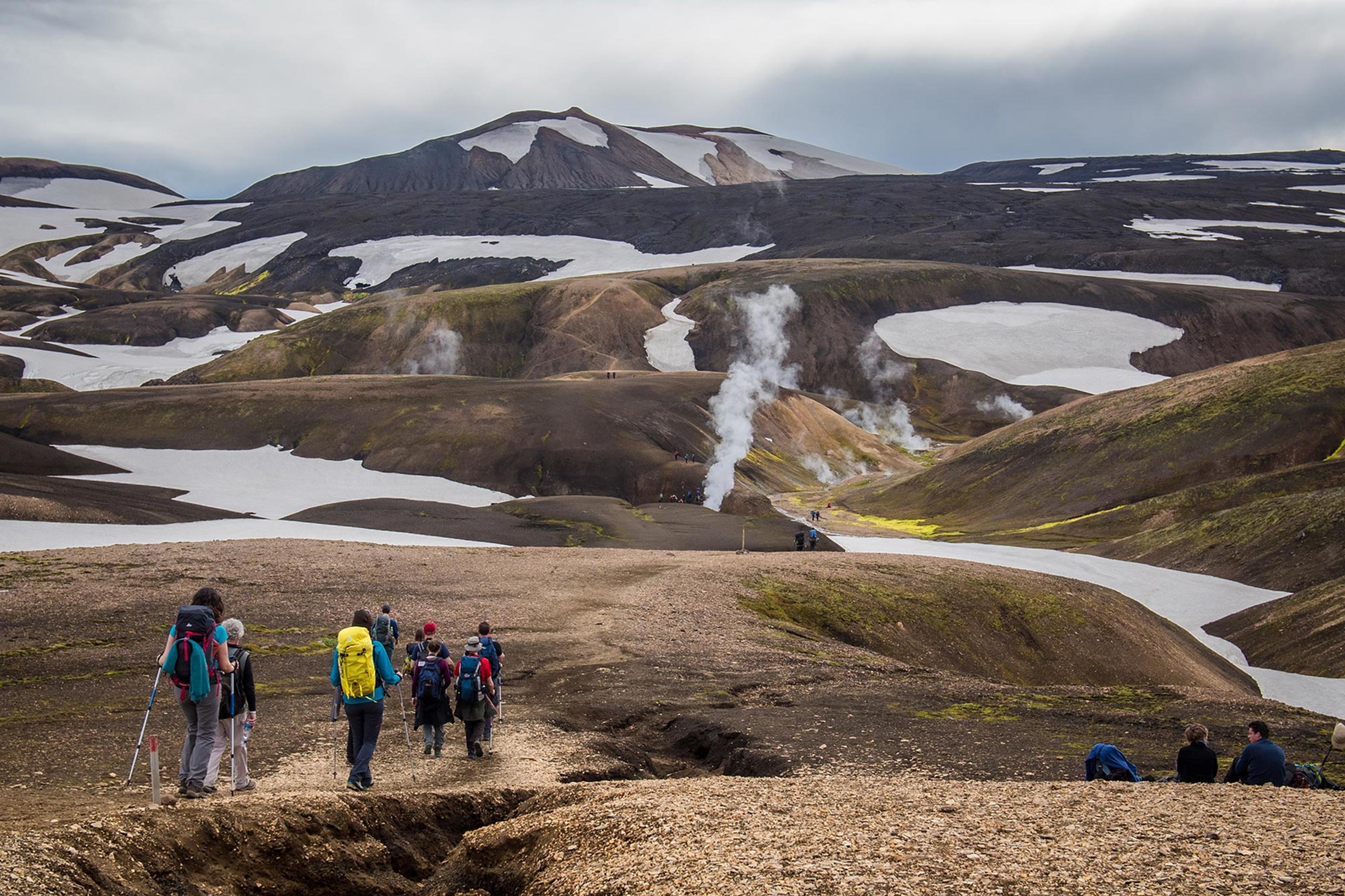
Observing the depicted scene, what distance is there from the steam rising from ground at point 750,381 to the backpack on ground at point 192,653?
47085 mm

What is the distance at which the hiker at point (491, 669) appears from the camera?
17.2 metres

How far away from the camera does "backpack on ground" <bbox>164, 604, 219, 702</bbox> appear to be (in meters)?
12.2

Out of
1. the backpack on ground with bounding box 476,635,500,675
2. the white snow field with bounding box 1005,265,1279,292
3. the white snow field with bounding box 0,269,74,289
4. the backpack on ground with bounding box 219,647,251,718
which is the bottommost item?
the backpack on ground with bounding box 476,635,500,675

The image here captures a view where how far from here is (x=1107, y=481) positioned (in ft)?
234

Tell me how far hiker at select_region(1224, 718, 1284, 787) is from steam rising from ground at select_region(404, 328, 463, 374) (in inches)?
4671

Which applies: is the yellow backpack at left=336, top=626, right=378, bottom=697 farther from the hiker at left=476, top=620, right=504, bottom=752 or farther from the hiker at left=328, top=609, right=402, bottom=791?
the hiker at left=476, top=620, right=504, bottom=752

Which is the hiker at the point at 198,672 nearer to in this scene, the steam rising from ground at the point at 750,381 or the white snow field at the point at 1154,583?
the white snow field at the point at 1154,583

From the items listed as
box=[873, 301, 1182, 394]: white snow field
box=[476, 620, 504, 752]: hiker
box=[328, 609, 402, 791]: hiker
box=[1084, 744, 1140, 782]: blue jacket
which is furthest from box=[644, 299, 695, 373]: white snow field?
box=[328, 609, 402, 791]: hiker

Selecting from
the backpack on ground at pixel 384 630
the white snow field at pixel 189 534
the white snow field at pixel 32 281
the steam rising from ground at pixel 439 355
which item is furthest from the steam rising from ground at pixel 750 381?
the white snow field at pixel 32 281

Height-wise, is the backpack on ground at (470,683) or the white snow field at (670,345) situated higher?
the white snow field at (670,345)

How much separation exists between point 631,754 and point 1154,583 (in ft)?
126

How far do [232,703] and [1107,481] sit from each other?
67.3m

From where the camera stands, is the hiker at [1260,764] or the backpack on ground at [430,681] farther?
the backpack on ground at [430,681]

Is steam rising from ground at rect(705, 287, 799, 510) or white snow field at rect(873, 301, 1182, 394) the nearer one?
steam rising from ground at rect(705, 287, 799, 510)
